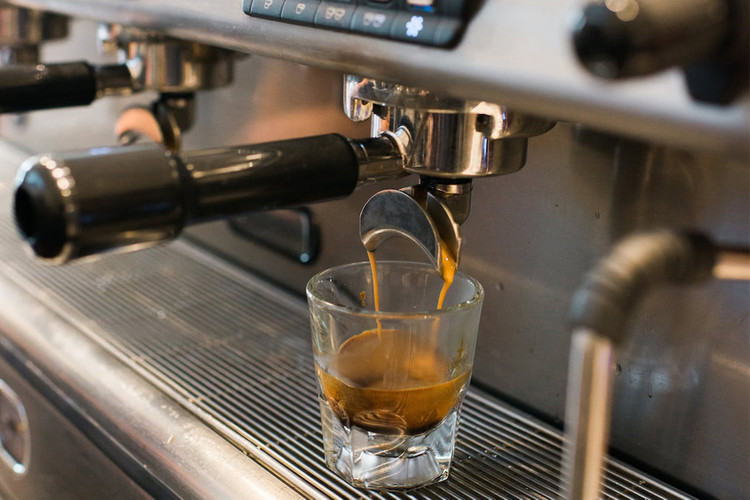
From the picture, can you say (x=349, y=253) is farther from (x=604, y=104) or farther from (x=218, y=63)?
(x=604, y=104)

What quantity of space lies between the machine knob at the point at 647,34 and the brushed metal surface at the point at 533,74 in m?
0.02

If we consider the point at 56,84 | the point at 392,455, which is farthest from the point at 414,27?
the point at 56,84

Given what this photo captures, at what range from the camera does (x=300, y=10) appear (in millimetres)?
Answer: 351

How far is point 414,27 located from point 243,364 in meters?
0.34

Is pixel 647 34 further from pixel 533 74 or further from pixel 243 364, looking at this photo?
pixel 243 364

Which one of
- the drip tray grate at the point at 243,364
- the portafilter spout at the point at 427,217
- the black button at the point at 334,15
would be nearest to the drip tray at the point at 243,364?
the drip tray grate at the point at 243,364

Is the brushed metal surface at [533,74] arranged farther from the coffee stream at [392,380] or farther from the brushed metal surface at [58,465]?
the brushed metal surface at [58,465]

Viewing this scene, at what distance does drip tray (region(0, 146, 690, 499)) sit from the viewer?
0.44m

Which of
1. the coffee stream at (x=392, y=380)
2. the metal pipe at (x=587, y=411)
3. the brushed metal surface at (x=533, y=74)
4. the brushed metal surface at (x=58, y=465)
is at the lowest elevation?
the brushed metal surface at (x=58, y=465)

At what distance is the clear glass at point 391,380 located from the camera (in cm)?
40

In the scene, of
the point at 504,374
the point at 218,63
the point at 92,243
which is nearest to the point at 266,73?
the point at 218,63

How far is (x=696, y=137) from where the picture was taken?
0.22 metres

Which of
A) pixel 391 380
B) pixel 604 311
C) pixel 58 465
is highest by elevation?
pixel 604 311

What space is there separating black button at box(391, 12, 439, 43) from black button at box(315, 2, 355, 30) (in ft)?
0.09
